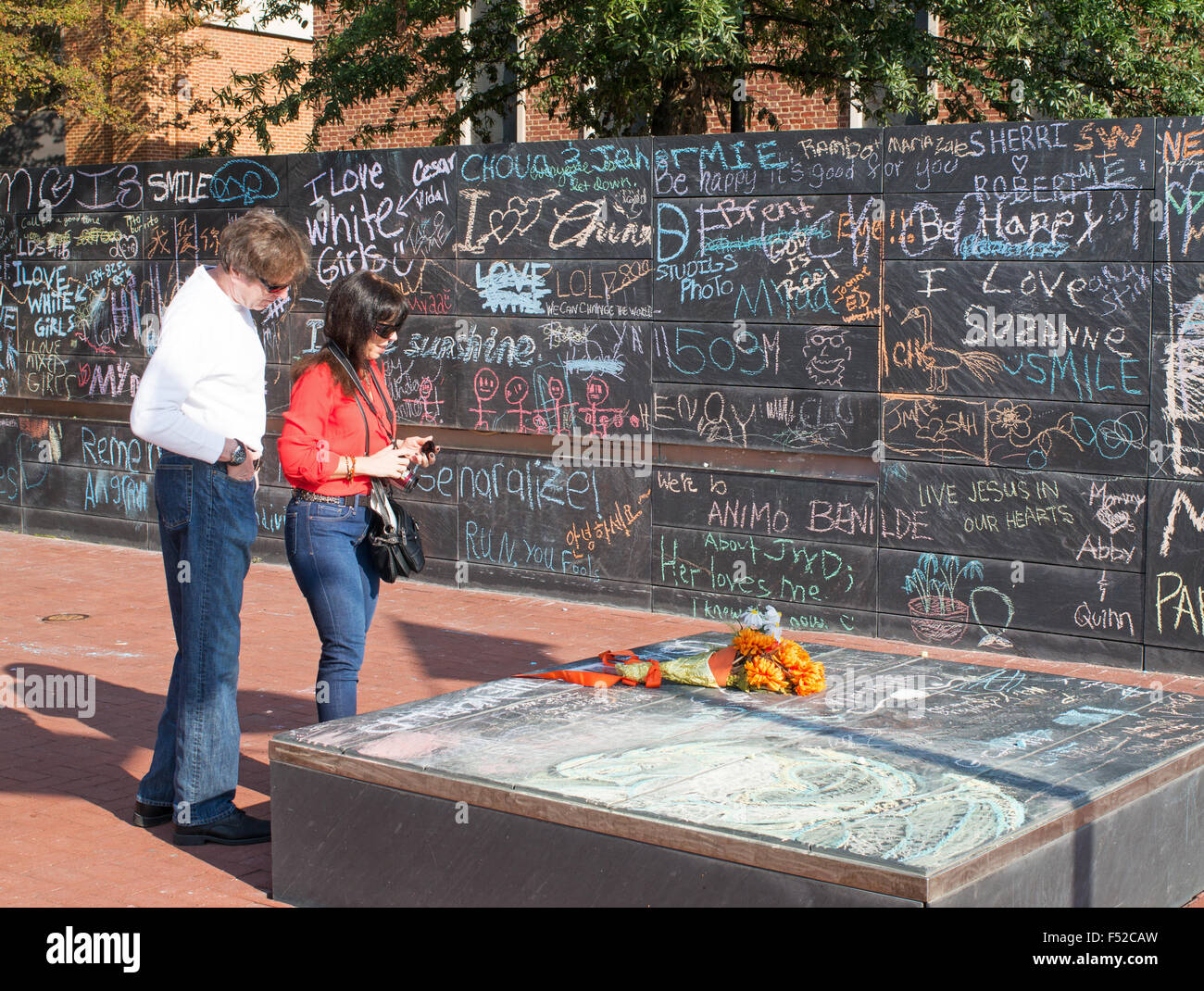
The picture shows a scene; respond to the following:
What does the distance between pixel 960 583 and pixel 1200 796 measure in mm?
3262

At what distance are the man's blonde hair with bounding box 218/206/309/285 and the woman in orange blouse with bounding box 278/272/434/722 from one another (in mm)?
241

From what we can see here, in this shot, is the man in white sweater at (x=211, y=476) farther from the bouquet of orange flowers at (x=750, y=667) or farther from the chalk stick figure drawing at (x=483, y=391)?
the chalk stick figure drawing at (x=483, y=391)

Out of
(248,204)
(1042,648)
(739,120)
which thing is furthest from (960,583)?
(739,120)

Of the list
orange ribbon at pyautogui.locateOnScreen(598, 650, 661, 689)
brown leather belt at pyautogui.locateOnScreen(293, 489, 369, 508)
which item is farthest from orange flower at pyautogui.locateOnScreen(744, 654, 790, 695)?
brown leather belt at pyautogui.locateOnScreen(293, 489, 369, 508)

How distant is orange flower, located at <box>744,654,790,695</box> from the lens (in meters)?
4.92

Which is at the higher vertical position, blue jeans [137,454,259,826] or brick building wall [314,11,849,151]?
brick building wall [314,11,849,151]

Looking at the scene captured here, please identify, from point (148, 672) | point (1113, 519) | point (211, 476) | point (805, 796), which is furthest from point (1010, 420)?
point (148, 672)

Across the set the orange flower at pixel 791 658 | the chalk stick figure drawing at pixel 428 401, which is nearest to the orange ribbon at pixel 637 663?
the orange flower at pixel 791 658

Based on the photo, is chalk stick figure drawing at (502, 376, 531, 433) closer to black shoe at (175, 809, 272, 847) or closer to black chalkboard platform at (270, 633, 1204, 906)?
black chalkboard platform at (270, 633, 1204, 906)

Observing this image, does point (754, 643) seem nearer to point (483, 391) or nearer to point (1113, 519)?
point (1113, 519)

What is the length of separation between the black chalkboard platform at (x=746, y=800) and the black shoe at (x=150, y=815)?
3.15 feet

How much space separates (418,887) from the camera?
396cm
